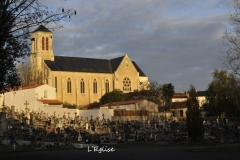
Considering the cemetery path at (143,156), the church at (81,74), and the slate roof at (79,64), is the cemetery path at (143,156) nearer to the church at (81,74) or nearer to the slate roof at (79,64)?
the church at (81,74)

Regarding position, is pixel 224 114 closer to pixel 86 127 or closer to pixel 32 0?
pixel 86 127

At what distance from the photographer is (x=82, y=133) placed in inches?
1625

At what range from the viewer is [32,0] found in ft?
45.8

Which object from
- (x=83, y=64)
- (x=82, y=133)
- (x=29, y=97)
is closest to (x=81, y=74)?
(x=83, y=64)

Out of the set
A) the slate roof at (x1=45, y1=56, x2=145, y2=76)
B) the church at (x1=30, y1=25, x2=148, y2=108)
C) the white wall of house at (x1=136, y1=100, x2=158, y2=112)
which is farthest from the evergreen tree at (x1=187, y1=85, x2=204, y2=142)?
the slate roof at (x1=45, y1=56, x2=145, y2=76)

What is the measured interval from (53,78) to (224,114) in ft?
141

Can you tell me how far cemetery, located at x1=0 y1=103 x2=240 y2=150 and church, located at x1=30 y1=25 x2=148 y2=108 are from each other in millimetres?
46357

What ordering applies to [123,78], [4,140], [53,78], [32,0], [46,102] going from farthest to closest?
[123,78], [53,78], [46,102], [4,140], [32,0]

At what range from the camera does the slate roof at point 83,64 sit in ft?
324

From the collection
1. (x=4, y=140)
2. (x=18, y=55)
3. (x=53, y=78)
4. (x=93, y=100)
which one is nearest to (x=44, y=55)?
(x=53, y=78)

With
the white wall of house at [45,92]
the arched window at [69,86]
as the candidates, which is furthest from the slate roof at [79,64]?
the white wall of house at [45,92]

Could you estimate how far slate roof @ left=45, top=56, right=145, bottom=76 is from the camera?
324ft

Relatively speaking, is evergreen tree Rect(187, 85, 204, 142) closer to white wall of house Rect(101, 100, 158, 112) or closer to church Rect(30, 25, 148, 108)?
white wall of house Rect(101, 100, 158, 112)

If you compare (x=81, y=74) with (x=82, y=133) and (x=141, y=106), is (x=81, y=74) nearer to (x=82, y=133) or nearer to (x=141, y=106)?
(x=141, y=106)
